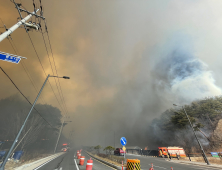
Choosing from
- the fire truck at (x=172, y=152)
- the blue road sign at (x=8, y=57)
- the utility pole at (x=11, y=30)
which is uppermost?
the utility pole at (x=11, y=30)

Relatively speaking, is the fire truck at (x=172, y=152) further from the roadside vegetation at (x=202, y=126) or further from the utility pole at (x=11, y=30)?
the utility pole at (x=11, y=30)

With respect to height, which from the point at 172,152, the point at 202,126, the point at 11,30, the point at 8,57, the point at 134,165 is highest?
the point at 202,126

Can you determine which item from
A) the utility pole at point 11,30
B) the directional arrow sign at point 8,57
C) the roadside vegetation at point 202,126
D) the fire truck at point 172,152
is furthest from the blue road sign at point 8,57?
the roadside vegetation at point 202,126

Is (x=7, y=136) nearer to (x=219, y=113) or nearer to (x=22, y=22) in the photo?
(x=22, y=22)

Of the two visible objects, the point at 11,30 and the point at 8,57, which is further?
the point at 11,30

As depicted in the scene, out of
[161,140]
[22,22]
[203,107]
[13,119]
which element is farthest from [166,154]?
[13,119]

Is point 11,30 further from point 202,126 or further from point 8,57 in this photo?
point 202,126

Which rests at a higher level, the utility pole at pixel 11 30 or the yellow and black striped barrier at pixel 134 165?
the utility pole at pixel 11 30

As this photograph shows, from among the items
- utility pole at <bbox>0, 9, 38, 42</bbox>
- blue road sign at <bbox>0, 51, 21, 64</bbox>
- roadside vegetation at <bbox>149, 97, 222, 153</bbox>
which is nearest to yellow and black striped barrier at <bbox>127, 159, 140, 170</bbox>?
blue road sign at <bbox>0, 51, 21, 64</bbox>

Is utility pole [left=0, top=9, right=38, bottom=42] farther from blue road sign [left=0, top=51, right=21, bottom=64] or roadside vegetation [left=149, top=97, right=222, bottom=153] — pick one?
roadside vegetation [left=149, top=97, right=222, bottom=153]

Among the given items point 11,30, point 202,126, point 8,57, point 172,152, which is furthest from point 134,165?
point 202,126

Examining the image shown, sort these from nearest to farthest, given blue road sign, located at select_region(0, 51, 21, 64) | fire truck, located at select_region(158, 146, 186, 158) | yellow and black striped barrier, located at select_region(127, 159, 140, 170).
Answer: blue road sign, located at select_region(0, 51, 21, 64)
yellow and black striped barrier, located at select_region(127, 159, 140, 170)
fire truck, located at select_region(158, 146, 186, 158)

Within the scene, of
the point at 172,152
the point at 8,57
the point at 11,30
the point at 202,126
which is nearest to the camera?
the point at 8,57

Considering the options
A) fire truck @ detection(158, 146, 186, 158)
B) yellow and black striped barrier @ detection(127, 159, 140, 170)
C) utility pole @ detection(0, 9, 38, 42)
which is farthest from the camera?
fire truck @ detection(158, 146, 186, 158)
